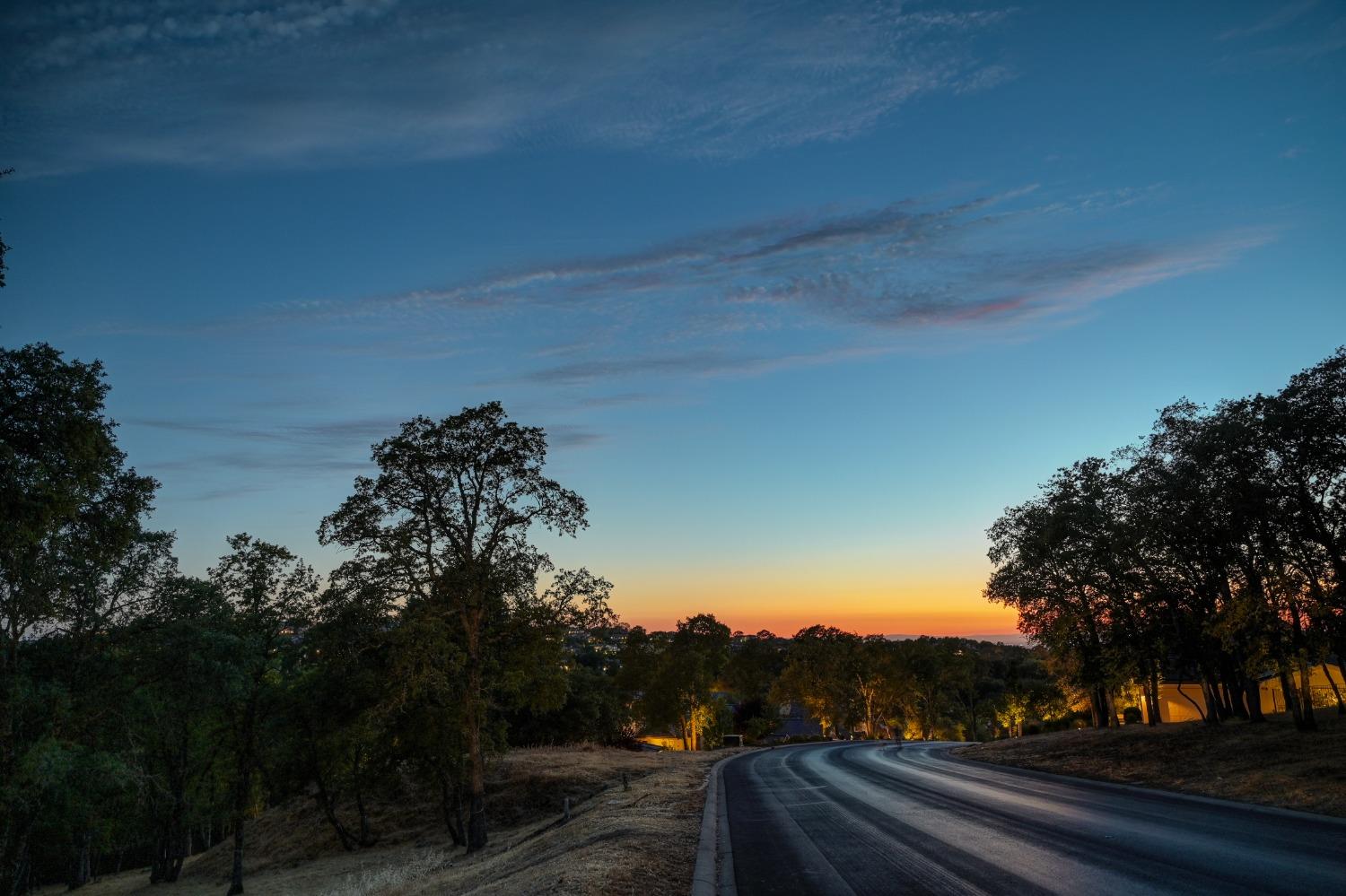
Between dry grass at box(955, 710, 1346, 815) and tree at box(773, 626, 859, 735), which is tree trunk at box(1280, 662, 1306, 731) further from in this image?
tree at box(773, 626, 859, 735)

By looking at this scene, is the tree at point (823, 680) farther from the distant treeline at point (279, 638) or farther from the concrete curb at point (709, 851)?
the concrete curb at point (709, 851)

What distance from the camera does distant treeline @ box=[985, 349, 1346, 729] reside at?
2303cm

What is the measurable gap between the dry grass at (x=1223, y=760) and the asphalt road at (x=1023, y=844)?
4.38ft

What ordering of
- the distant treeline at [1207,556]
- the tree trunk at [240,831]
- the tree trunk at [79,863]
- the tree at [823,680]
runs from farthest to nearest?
the tree at [823,680] < the tree trunk at [79,863] < the tree trunk at [240,831] < the distant treeline at [1207,556]

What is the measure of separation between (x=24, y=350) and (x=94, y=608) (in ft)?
46.0

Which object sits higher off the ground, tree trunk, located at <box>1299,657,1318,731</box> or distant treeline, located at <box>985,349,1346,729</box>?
distant treeline, located at <box>985,349,1346,729</box>

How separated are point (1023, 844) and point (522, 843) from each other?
17059 millimetres

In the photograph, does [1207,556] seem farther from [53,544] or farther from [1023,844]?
[53,544]

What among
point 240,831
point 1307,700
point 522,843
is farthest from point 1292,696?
point 240,831

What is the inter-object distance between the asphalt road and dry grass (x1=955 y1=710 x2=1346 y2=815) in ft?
4.38

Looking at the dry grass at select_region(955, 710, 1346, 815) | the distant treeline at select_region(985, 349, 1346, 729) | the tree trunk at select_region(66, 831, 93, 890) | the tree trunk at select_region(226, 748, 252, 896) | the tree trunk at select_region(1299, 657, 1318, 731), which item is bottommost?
the tree trunk at select_region(66, 831, 93, 890)

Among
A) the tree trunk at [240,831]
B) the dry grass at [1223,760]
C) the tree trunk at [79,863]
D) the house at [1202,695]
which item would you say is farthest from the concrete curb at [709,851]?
the tree trunk at [79,863]

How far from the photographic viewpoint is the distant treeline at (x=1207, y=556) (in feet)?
75.6

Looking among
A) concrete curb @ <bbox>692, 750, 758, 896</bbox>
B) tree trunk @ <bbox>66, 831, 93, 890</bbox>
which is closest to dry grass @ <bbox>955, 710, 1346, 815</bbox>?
concrete curb @ <bbox>692, 750, 758, 896</bbox>
